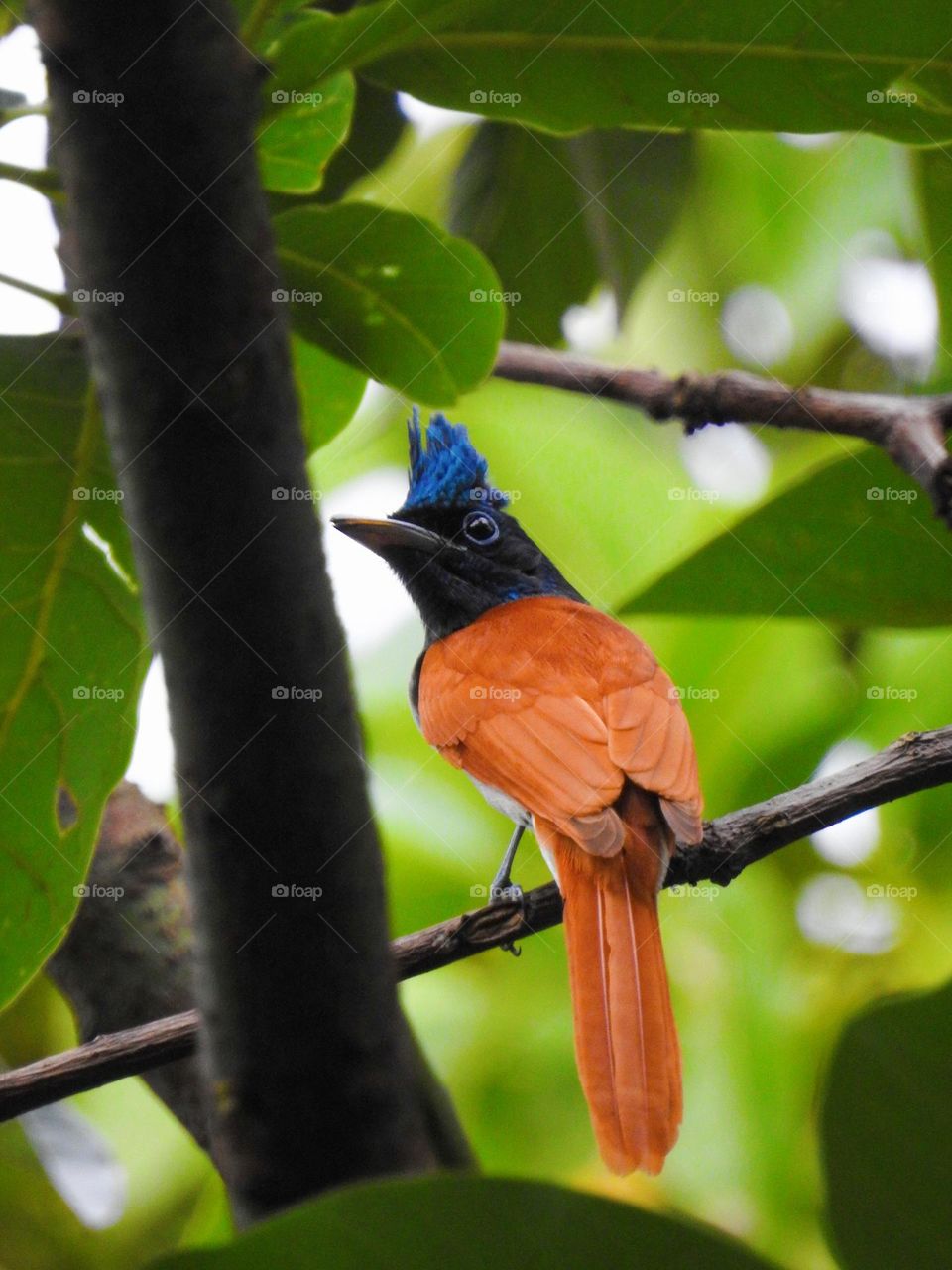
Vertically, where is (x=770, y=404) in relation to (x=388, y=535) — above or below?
below

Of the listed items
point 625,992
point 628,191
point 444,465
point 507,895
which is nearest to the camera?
point 625,992

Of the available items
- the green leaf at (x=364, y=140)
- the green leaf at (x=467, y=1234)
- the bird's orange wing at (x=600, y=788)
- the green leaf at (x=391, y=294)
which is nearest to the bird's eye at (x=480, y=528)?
the bird's orange wing at (x=600, y=788)

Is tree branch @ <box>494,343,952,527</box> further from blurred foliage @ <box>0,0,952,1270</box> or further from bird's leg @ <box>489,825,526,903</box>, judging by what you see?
bird's leg @ <box>489,825,526,903</box>

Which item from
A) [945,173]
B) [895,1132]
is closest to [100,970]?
[895,1132]

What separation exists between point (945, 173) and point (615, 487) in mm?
846

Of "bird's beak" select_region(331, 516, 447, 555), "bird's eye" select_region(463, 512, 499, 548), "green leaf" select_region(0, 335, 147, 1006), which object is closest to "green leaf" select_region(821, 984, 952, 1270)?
"green leaf" select_region(0, 335, 147, 1006)

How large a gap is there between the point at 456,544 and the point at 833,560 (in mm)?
1531

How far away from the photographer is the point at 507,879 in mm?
2164

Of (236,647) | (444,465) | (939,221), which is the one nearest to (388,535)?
(444,465)

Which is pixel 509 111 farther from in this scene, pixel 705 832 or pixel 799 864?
pixel 799 864

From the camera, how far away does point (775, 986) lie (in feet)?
6.62

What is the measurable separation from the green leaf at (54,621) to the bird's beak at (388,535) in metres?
0.61

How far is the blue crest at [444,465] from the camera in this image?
2.94 m

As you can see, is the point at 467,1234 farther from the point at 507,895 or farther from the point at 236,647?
the point at 507,895
